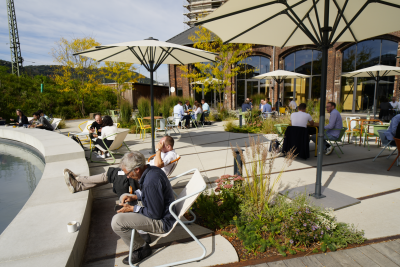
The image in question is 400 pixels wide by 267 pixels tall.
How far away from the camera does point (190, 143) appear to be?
7.63 metres

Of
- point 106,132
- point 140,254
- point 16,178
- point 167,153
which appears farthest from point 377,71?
point 16,178

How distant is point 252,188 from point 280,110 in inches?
505

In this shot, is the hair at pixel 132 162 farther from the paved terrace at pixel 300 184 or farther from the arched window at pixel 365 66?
the arched window at pixel 365 66

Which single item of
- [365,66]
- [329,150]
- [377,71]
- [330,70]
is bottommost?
[329,150]

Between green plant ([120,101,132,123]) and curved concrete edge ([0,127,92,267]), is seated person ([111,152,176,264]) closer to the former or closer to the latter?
curved concrete edge ([0,127,92,267])

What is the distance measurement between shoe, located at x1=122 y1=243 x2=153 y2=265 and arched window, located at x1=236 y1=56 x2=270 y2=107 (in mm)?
21393

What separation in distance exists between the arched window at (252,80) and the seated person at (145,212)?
69.6 ft

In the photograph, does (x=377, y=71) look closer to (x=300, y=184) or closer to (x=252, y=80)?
(x=300, y=184)

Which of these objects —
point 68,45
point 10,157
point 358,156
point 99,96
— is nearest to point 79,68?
point 68,45

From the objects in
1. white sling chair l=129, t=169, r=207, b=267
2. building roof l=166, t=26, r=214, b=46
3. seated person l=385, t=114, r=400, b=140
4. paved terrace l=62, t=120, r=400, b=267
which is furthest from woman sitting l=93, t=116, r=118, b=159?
building roof l=166, t=26, r=214, b=46

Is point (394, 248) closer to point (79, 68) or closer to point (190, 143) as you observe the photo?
point (190, 143)

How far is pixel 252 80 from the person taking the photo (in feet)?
76.6

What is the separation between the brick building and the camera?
17391 millimetres

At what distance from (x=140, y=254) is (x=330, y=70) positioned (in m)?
20.8
